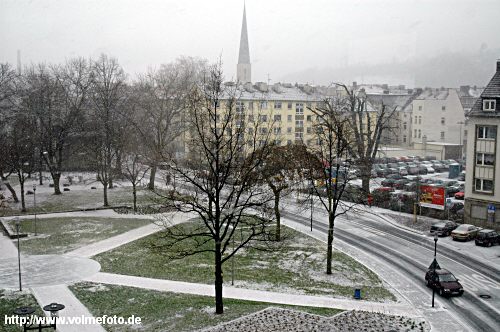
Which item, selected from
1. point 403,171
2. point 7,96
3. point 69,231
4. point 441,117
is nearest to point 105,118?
point 7,96

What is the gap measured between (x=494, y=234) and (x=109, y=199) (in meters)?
25.0

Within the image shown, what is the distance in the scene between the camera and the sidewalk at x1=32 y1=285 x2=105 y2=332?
14940 mm

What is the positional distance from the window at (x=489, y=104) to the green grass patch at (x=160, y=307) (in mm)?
18272

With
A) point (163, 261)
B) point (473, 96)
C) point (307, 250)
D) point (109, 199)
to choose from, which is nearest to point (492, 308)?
point (307, 250)

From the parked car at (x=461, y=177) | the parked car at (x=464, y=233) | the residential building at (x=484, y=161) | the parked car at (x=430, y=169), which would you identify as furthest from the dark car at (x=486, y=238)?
the parked car at (x=430, y=169)

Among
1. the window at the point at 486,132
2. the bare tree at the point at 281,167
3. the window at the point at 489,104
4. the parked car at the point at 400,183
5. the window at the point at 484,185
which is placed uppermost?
the window at the point at 489,104

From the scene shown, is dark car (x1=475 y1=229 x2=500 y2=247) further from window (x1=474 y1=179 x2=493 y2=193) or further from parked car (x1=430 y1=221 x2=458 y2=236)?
window (x1=474 y1=179 x2=493 y2=193)

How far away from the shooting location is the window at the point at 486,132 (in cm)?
2930

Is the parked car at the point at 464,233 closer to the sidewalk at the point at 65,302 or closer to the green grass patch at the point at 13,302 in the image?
the sidewalk at the point at 65,302

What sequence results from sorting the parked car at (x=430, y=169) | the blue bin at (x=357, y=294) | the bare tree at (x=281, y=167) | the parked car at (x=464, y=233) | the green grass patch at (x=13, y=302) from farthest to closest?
the parked car at (x=430, y=169) → the parked car at (x=464, y=233) → the bare tree at (x=281, y=167) → the blue bin at (x=357, y=294) → the green grass patch at (x=13, y=302)

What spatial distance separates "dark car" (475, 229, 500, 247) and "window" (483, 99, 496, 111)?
740cm

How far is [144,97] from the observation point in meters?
46.9

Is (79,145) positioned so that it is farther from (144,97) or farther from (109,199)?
(109,199)

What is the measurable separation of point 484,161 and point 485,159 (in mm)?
125
